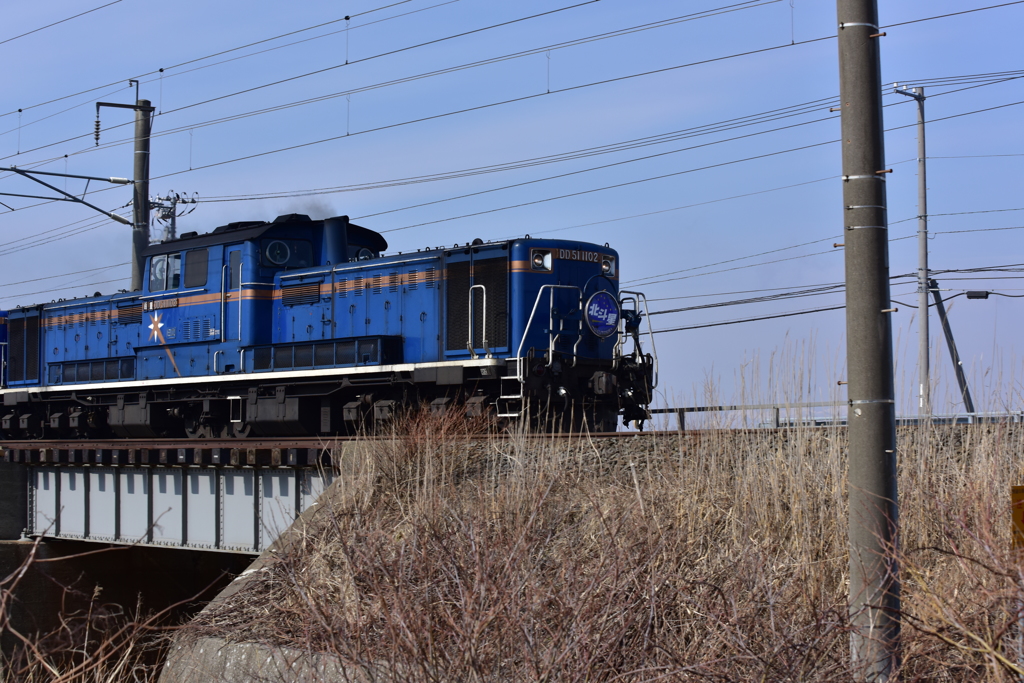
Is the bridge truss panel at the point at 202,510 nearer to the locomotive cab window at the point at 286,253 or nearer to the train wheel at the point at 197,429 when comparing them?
the train wheel at the point at 197,429

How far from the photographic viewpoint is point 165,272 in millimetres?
17438

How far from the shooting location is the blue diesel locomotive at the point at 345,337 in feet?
44.0

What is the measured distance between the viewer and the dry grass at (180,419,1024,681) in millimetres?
5332

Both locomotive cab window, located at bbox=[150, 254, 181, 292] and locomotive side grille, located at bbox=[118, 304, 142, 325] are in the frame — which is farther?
locomotive side grille, located at bbox=[118, 304, 142, 325]

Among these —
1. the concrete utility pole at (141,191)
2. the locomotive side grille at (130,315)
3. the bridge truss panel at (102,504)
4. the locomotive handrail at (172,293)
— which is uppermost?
the concrete utility pole at (141,191)

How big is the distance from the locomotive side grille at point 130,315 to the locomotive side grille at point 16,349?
4.22 m

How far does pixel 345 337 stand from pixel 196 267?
3697 mm

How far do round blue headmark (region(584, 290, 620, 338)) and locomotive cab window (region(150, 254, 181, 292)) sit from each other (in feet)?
25.4

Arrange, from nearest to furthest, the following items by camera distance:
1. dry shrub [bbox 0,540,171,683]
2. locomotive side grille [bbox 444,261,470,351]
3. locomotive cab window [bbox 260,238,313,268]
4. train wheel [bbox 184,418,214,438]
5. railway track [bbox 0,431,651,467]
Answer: dry shrub [bbox 0,540,171,683], railway track [bbox 0,431,651,467], locomotive side grille [bbox 444,261,470,351], locomotive cab window [bbox 260,238,313,268], train wheel [bbox 184,418,214,438]

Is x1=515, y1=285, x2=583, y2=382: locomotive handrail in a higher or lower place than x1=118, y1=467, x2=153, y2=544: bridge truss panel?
higher

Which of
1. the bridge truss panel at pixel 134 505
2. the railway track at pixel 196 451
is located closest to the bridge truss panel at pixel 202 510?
the railway track at pixel 196 451

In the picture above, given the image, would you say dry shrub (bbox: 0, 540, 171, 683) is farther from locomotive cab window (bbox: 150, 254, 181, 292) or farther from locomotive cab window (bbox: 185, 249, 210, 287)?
locomotive cab window (bbox: 150, 254, 181, 292)

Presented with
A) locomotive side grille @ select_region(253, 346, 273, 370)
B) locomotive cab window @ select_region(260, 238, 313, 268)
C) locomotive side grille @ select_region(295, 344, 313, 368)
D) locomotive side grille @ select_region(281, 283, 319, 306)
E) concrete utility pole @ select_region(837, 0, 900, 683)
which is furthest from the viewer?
locomotive cab window @ select_region(260, 238, 313, 268)

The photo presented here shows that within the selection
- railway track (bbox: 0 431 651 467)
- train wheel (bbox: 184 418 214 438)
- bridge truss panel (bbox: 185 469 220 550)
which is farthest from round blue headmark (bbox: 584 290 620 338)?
train wheel (bbox: 184 418 214 438)
